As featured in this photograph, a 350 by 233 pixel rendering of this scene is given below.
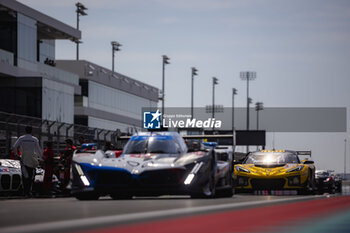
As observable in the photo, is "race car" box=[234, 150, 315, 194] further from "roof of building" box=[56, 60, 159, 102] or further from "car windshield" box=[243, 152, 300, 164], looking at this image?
"roof of building" box=[56, 60, 159, 102]

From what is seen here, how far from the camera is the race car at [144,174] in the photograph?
14320 mm

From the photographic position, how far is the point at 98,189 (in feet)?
47.5

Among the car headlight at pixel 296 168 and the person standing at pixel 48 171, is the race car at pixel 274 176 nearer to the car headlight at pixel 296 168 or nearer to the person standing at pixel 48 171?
the car headlight at pixel 296 168

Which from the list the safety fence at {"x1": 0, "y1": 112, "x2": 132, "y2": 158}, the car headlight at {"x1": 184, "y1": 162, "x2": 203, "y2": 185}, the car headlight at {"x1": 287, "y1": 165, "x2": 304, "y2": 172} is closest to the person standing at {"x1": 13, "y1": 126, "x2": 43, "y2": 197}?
the car headlight at {"x1": 184, "y1": 162, "x2": 203, "y2": 185}

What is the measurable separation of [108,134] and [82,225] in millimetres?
26371

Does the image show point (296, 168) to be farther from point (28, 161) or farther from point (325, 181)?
point (325, 181)

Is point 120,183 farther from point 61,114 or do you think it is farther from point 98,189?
point 61,114

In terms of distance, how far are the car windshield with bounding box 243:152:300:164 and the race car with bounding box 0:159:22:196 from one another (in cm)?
611

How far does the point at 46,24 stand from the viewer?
60.7 meters

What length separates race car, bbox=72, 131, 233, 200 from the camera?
14.3 metres

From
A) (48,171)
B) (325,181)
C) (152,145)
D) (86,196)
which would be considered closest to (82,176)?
(86,196)

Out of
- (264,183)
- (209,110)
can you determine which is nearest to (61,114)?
(264,183)

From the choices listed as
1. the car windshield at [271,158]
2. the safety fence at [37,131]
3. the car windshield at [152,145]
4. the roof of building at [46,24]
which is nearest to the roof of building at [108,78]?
the roof of building at [46,24]

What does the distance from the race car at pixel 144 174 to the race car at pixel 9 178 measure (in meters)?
2.53
